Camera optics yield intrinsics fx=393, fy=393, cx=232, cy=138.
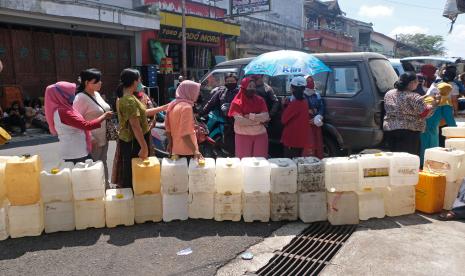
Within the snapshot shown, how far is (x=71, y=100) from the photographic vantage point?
14.4 ft

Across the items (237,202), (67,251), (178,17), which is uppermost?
(178,17)

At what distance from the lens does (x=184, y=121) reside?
181 inches

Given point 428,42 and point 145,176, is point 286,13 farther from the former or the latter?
point 428,42

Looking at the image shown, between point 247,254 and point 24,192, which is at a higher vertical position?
point 24,192

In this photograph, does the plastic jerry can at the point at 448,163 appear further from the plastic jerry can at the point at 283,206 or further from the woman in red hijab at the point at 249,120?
the woman in red hijab at the point at 249,120

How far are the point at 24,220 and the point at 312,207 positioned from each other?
3083 millimetres

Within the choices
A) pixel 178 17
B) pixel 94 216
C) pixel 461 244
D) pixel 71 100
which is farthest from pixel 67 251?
pixel 178 17

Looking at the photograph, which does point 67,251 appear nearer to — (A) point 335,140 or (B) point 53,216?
(B) point 53,216

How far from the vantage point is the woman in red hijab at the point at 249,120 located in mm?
5242

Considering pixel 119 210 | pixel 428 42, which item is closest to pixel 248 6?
pixel 119 210

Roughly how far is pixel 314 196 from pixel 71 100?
2.93 m

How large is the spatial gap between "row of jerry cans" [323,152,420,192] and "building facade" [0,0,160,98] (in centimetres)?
1066

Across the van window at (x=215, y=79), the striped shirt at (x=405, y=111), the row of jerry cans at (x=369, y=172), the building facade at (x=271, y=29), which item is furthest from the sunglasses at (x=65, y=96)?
the building facade at (x=271, y=29)

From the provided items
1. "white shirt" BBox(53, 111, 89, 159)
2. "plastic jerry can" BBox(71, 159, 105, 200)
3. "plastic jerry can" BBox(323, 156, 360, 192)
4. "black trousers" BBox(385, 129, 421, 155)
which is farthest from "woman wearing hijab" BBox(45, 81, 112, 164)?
"black trousers" BBox(385, 129, 421, 155)
